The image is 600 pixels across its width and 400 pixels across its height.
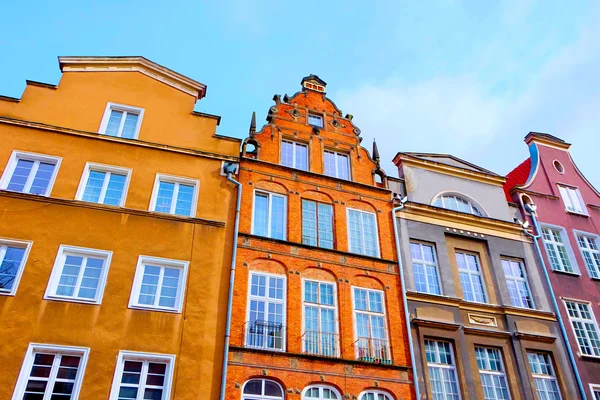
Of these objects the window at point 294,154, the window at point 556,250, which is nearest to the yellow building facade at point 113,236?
the window at point 294,154

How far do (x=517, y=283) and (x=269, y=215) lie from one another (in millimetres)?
10007

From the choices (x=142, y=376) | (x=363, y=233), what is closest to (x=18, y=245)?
(x=142, y=376)

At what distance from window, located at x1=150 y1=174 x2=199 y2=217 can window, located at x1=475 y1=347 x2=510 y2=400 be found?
10.7m

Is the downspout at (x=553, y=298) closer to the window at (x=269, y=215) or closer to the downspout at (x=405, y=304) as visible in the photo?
the downspout at (x=405, y=304)

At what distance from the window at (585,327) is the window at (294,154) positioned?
11439 millimetres

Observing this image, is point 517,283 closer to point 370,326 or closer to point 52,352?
point 370,326

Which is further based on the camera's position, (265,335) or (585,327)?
(585,327)

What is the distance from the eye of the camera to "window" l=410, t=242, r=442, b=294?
63.7 feet

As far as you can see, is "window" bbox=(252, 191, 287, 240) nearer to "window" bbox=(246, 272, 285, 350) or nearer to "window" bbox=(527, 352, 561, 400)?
"window" bbox=(246, 272, 285, 350)

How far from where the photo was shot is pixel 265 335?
52.5 ft

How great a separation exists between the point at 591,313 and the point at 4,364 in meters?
19.9

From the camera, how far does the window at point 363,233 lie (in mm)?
19312

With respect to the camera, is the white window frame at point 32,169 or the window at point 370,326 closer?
the white window frame at point 32,169

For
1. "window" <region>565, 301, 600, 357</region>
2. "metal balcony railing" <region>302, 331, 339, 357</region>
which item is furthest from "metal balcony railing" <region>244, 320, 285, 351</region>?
"window" <region>565, 301, 600, 357</region>
